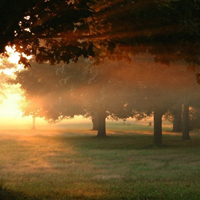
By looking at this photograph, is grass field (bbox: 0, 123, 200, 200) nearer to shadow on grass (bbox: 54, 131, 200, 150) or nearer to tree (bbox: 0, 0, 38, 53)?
tree (bbox: 0, 0, 38, 53)

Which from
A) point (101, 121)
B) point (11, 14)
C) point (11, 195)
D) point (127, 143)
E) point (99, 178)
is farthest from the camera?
point (101, 121)

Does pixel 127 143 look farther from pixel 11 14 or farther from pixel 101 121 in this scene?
pixel 11 14

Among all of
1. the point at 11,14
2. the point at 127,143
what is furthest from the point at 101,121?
the point at 11,14

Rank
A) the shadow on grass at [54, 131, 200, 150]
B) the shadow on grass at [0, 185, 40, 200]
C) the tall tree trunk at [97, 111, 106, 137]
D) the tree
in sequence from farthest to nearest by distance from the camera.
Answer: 1. the tall tree trunk at [97, 111, 106, 137]
2. the shadow on grass at [54, 131, 200, 150]
3. the shadow on grass at [0, 185, 40, 200]
4. the tree

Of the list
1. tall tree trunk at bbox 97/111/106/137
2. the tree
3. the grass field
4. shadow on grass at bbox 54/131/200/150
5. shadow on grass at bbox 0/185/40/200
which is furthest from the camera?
tall tree trunk at bbox 97/111/106/137

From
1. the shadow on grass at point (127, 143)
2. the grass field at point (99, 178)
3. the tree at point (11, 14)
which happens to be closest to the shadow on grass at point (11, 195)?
the grass field at point (99, 178)

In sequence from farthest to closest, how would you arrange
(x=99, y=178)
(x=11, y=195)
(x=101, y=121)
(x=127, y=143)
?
(x=101, y=121) < (x=127, y=143) < (x=99, y=178) < (x=11, y=195)

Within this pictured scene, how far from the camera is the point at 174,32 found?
8508 mm

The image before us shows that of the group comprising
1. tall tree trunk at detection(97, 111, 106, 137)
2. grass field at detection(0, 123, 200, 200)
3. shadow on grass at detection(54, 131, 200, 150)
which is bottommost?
shadow on grass at detection(54, 131, 200, 150)

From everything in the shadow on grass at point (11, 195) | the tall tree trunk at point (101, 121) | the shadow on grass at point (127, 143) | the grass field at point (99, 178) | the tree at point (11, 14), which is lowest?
the shadow on grass at point (127, 143)

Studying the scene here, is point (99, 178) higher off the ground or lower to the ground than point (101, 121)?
lower

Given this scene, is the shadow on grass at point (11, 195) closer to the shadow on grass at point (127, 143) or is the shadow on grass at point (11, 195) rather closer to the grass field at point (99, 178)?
the grass field at point (99, 178)

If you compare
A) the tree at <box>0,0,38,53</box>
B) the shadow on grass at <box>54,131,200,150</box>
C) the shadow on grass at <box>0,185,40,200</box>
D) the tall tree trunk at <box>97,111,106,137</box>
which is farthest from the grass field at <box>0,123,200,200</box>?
the tall tree trunk at <box>97,111,106,137</box>

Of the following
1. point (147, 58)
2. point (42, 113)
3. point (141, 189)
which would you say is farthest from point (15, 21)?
point (42, 113)
